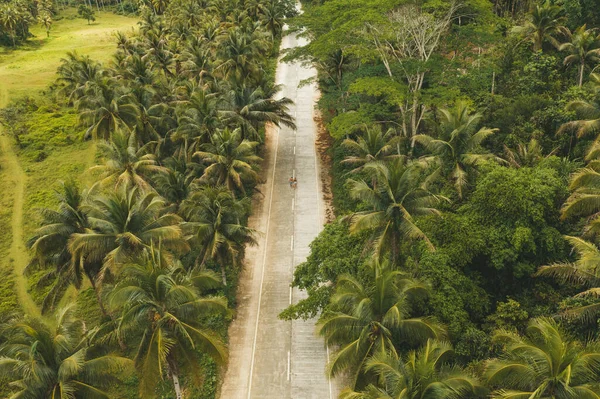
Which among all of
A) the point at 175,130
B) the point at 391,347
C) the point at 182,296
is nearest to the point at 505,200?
the point at 391,347

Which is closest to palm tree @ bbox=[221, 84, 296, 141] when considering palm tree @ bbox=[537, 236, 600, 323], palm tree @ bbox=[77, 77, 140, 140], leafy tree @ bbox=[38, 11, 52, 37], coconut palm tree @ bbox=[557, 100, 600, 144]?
palm tree @ bbox=[77, 77, 140, 140]

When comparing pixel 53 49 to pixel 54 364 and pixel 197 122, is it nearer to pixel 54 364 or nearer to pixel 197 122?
pixel 197 122

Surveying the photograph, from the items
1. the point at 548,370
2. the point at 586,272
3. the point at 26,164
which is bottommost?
the point at 26,164

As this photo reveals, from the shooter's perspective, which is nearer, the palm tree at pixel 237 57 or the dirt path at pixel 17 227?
the dirt path at pixel 17 227

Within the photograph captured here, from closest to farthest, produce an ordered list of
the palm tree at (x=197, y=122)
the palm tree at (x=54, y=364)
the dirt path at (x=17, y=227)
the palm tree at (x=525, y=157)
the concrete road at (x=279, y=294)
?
1. the palm tree at (x=54, y=364)
2. the concrete road at (x=279, y=294)
3. the palm tree at (x=525, y=157)
4. the dirt path at (x=17, y=227)
5. the palm tree at (x=197, y=122)

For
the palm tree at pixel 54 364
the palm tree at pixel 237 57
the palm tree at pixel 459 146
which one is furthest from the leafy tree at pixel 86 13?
the palm tree at pixel 54 364

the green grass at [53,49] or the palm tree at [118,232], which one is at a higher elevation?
→ the green grass at [53,49]

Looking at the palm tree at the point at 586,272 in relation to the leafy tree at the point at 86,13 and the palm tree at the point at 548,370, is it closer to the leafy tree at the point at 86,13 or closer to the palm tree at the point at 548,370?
the palm tree at the point at 548,370

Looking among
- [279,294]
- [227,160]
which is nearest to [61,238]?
[227,160]
